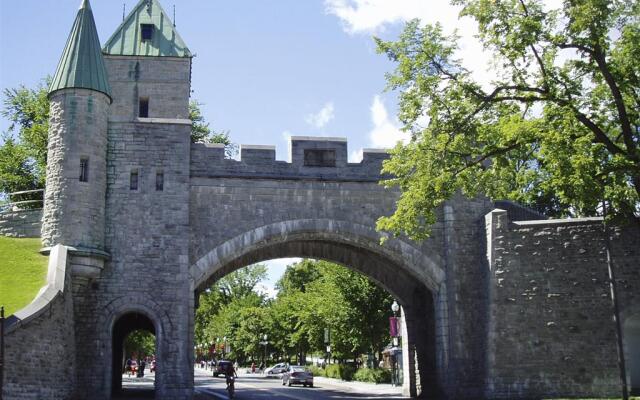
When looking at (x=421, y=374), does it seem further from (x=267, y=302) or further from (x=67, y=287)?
(x=267, y=302)

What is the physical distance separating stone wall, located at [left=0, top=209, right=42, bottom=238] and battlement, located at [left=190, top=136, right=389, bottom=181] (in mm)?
4786

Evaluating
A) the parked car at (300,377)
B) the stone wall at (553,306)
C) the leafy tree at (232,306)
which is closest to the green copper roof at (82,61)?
the stone wall at (553,306)

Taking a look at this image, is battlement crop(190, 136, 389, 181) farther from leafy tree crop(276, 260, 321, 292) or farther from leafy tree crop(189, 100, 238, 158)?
leafy tree crop(276, 260, 321, 292)

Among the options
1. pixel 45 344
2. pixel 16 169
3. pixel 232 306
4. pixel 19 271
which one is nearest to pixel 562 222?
pixel 45 344

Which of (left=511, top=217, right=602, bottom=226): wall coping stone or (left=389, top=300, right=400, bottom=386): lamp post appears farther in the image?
(left=389, top=300, right=400, bottom=386): lamp post

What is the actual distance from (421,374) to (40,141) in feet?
73.4

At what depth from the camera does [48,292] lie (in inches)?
661

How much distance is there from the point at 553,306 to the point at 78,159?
1447 centimetres

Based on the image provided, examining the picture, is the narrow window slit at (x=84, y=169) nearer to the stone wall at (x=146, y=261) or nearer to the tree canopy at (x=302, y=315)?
the stone wall at (x=146, y=261)

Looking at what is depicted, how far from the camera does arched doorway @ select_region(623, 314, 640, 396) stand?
20.5 meters

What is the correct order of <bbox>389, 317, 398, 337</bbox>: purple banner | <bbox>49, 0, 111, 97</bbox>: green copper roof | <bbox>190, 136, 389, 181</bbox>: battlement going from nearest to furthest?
<bbox>49, 0, 111, 97</bbox>: green copper roof
<bbox>190, 136, 389, 181</bbox>: battlement
<bbox>389, 317, 398, 337</bbox>: purple banner

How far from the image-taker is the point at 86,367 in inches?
747

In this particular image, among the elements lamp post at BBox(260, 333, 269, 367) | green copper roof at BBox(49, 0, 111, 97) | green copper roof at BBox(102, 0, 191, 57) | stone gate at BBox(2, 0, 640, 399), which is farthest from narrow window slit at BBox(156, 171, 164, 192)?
lamp post at BBox(260, 333, 269, 367)

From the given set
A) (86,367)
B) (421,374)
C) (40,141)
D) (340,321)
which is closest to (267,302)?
(340,321)
